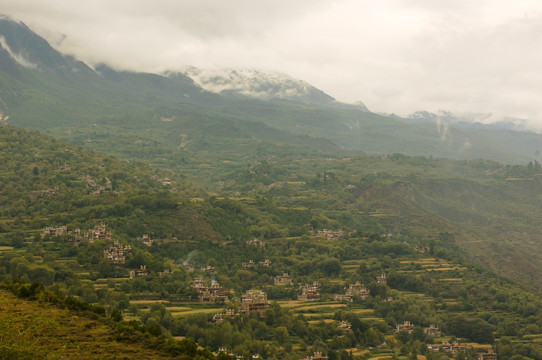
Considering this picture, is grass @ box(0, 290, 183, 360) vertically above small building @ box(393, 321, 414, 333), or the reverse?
grass @ box(0, 290, 183, 360)

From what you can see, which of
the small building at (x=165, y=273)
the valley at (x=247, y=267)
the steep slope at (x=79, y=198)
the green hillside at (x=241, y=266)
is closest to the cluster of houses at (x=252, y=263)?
the green hillside at (x=241, y=266)

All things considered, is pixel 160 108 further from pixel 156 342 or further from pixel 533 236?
pixel 156 342

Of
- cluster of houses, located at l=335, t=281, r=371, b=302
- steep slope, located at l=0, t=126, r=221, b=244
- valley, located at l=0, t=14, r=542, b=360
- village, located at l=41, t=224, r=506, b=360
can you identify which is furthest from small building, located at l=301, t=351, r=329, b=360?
steep slope, located at l=0, t=126, r=221, b=244

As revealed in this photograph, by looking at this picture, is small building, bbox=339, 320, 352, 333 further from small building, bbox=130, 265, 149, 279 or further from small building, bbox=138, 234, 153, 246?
small building, bbox=138, 234, 153, 246

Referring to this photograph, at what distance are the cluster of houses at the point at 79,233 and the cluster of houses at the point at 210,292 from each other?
10507 millimetres

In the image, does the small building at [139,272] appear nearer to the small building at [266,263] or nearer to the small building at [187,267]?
the small building at [187,267]

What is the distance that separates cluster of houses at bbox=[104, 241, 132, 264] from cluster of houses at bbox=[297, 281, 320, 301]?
15680 mm

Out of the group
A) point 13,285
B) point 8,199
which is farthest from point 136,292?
point 8,199

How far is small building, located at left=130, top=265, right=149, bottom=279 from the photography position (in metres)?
47.9

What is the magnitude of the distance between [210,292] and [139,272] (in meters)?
6.26

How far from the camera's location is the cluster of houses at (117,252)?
164ft

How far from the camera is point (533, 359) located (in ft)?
141

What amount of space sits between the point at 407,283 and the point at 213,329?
90.7ft

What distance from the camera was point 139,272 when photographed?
160 ft
